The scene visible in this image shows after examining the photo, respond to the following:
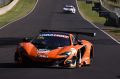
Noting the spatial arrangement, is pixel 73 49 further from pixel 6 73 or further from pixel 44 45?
pixel 6 73

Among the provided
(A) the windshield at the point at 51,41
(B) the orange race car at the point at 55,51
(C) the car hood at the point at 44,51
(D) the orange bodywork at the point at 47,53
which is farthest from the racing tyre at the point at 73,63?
(A) the windshield at the point at 51,41

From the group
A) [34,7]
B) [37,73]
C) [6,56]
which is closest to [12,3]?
[34,7]

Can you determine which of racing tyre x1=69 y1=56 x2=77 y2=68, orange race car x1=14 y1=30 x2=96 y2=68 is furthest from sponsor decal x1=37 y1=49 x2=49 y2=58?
racing tyre x1=69 y1=56 x2=77 y2=68

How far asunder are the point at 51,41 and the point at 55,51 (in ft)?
3.16

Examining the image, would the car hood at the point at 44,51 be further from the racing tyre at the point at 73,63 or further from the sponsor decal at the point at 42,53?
the racing tyre at the point at 73,63

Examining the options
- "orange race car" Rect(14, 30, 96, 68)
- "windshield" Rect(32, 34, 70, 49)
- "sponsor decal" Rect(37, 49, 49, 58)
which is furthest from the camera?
"windshield" Rect(32, 34, 70, 49)

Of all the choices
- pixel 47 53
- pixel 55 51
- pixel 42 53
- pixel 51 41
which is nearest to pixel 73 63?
pixel 55 51

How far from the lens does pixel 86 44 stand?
19.5m

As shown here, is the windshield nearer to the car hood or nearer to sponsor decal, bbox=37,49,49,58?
the car hood

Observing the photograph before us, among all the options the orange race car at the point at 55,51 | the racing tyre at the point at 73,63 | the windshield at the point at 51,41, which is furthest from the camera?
the windshield at the point at 51,41

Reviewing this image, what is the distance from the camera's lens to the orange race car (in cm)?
1700

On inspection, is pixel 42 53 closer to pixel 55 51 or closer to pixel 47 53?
pixel 47 53

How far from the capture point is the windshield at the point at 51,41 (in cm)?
1781

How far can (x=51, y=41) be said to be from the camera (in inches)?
717
